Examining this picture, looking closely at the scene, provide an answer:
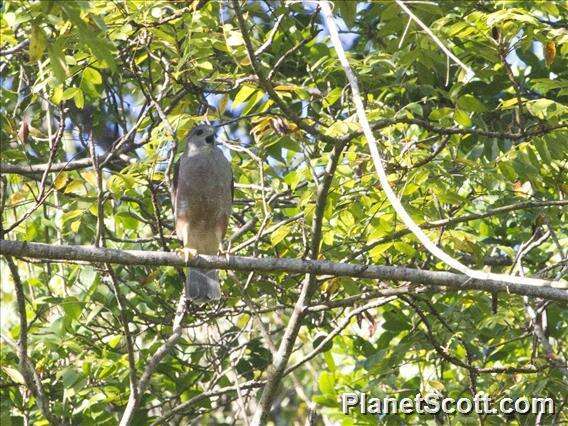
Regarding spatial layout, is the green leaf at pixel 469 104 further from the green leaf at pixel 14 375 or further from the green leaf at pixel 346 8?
the green leaf at pixel 14 375

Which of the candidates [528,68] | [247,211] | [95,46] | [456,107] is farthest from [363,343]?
[95,46]

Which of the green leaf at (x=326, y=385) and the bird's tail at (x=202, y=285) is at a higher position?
the bird's tail at (x=202, y=285)

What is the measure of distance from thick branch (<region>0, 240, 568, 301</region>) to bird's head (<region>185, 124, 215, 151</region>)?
6.39ft

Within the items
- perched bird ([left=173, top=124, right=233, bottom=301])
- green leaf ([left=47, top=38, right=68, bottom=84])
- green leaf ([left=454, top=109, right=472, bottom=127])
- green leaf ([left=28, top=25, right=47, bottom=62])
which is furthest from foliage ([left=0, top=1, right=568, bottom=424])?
green leaf ([left=47, top=38, right=68, bottom=84])

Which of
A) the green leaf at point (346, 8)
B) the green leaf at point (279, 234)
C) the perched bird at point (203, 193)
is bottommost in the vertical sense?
the green leaf at point (279, 234)

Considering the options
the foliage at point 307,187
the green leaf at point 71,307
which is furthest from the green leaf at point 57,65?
the green leaf at point 71,307

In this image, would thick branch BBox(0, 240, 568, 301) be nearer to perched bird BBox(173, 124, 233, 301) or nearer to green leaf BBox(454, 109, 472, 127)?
green leaf BBox(454, 109, 472, 127)

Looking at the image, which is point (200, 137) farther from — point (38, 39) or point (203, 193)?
point (38, 39)

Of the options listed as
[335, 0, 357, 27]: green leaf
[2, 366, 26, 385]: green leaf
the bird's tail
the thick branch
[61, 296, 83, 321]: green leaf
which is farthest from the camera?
the bird's tail

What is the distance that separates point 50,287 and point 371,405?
89.5 inches

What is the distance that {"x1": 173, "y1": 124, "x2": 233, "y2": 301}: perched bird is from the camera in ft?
20.6

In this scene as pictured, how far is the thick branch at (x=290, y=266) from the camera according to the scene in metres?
4.21

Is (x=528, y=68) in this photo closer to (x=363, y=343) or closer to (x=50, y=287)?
(x=363, y=343)

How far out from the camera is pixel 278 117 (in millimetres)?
5191
